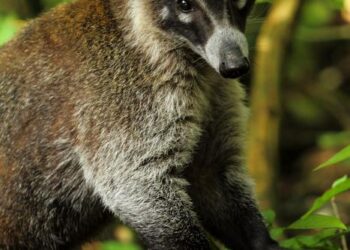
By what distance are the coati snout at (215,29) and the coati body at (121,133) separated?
0.02 meters

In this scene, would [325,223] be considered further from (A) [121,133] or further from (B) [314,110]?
(B) [314,110]

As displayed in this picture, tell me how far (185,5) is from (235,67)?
1.98ft

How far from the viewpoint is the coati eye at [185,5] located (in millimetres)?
5618

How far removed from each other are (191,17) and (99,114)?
904 millimetres

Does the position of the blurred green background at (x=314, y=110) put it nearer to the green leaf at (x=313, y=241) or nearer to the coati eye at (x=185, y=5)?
the coati eye at (x=185, y=5)

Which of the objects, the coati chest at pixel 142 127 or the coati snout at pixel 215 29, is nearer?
the coati snout at pixel 215 29

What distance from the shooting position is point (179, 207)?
589 cm

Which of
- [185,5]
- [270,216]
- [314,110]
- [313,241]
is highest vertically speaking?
[185,5]

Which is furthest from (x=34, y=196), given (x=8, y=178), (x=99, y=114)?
(x=99, y=114)

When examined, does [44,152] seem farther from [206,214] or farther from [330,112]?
Result: [330,112]

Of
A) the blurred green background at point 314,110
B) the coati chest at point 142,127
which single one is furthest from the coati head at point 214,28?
the blurred green background at point 314,110

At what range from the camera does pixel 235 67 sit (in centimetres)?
528

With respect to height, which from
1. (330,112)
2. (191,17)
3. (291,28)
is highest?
(191,17)

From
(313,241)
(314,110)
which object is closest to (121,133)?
(313,241)
